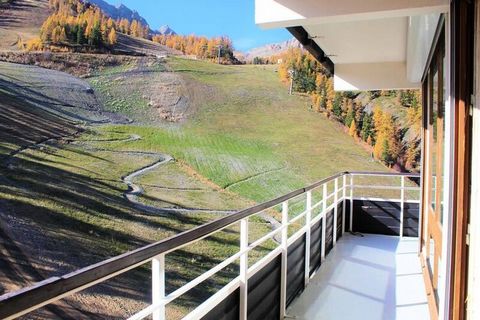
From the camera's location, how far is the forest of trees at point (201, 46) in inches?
589

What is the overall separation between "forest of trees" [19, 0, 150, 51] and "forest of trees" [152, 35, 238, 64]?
1898 mm

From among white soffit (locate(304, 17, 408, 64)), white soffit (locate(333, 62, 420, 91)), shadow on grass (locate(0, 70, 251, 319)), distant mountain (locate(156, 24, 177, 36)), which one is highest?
distant mountain (locate(156, 24, 177, 36))

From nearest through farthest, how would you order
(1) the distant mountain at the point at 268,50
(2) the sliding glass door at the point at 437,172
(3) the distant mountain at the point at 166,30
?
(2) the sliding glass door at the point at 437,172, (1) the distant mountain at the point at 268,50, (3) the distant mountain at the point at 166,30

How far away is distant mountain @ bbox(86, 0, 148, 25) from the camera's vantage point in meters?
14.1

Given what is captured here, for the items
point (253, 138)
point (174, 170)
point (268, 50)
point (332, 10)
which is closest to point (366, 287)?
point (332, 10)

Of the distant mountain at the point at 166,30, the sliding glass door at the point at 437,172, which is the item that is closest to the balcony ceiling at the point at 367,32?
the sliding glass door at the point at 437,172

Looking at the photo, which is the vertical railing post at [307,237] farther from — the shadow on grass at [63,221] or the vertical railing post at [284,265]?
the shadow on grass at [63,221]

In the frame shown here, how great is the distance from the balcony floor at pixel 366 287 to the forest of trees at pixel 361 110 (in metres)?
7.31

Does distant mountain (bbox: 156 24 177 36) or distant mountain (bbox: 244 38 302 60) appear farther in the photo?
distant mountain (bbox: 156 24 177 36)

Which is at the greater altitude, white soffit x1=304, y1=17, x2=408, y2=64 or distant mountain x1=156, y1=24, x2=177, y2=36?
distant mountain x1=156, y1=24, x2=177, y2=36

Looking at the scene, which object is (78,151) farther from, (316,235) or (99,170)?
(316,235)

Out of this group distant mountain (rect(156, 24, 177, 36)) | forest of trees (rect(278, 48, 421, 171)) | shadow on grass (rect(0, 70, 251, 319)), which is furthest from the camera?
distant mountain (rect(156, 24, 177, 36))

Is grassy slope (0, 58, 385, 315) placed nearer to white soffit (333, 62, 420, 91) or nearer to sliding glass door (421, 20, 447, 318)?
white soffit (333, 62, 420, 91)

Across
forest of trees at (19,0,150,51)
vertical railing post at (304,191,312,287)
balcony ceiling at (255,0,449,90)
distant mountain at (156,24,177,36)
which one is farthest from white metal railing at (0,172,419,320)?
distant mountain at (156,24,177,36)
